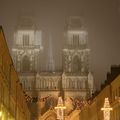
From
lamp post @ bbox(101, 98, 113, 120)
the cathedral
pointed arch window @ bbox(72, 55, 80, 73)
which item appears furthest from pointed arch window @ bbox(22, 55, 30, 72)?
lamp post @ bbox(101, 98, 113, 120)

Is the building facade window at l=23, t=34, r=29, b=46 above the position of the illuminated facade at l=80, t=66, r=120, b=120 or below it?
above

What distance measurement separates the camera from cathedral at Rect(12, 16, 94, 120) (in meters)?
155

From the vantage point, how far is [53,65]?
161m

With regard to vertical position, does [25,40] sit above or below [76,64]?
above

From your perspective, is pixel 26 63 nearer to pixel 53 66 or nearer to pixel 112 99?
pixel 53 66

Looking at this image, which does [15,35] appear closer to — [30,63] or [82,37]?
[30,63]

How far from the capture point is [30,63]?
6393 inches

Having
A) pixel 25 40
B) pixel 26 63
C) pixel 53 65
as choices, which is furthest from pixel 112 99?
pixel 25 40

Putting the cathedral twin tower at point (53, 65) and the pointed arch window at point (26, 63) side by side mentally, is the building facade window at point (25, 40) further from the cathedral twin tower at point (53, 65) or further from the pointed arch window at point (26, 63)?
the pointed arch window at point (26, 63)

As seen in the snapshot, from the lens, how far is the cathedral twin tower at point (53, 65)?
6142 inches

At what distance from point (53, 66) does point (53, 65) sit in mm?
354

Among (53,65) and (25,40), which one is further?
(25,40)

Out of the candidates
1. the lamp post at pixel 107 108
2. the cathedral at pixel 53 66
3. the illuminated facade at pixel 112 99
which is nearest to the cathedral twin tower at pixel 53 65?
the cathedral at pixel 53 66

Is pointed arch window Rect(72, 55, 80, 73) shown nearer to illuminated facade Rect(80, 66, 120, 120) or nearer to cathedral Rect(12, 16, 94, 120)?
cathedral Rect(12, 16, 94, 120)
